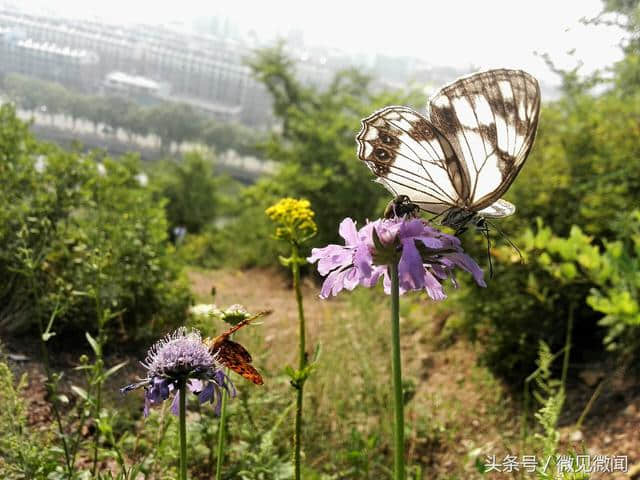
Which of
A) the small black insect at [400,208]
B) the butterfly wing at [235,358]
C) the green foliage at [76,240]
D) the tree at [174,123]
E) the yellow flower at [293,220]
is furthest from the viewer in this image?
the tree at [174,123]

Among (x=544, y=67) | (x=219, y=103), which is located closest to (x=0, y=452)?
(x=544, y=67)

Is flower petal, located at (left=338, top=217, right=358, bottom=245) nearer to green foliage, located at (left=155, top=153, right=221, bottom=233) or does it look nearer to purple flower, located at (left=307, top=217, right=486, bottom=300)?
purple flower, located at (left=307, top=217, right=486, bottom=300)

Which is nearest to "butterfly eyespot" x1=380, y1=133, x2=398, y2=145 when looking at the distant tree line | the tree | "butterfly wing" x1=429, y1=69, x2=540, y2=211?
"butterfly wing" x1=429, y1=69, x2=540, y2=211

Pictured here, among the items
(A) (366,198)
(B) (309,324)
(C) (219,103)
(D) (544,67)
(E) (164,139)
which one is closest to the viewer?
(B) (309,324)

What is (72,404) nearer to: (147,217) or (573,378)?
(147,217)

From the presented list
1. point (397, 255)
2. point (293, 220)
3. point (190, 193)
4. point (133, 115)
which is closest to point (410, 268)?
point (397, 255)

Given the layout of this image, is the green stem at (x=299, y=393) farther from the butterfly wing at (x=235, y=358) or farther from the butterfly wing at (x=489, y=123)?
the butterfly wing at (x=489, y=123)

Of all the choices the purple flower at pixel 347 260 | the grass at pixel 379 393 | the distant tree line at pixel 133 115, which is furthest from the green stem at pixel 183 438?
the distant tree line at pixel 133 115

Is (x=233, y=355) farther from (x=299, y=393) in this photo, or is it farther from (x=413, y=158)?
(x=413, y=158)
